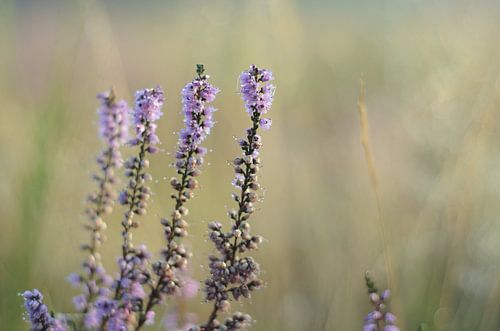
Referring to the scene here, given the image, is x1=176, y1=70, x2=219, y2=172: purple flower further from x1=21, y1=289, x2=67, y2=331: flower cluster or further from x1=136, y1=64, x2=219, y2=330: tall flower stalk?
x1=21, y1=289, x2=67, y2=331: flower cluster

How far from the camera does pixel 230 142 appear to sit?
476cm

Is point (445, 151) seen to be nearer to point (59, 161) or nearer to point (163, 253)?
point (59, 161)

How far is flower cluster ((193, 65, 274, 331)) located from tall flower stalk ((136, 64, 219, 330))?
0.22ft

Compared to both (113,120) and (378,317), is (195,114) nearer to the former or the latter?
(113,120)

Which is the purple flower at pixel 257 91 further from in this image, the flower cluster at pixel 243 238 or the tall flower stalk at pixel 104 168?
the tall flower stalk at pixel 104 168

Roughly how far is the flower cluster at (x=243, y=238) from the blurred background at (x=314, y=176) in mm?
620

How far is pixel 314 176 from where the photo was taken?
154 inches

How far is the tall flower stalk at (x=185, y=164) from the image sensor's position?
1451 mm

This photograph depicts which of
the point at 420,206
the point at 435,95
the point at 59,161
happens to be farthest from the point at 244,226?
the point at 420,206

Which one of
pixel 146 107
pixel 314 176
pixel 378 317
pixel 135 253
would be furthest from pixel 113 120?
pixel 314 176

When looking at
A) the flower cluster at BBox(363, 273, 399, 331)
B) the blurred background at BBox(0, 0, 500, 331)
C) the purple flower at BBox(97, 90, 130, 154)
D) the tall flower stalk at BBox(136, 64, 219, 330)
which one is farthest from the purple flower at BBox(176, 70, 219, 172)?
the blurred background at BBox(0, 0, 500, 331)

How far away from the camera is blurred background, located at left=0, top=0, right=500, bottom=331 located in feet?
7.85

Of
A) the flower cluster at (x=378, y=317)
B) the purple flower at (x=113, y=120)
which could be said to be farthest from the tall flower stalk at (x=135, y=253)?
the flower cluster at (x=378, y=317)

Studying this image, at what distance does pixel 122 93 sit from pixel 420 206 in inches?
55.0
